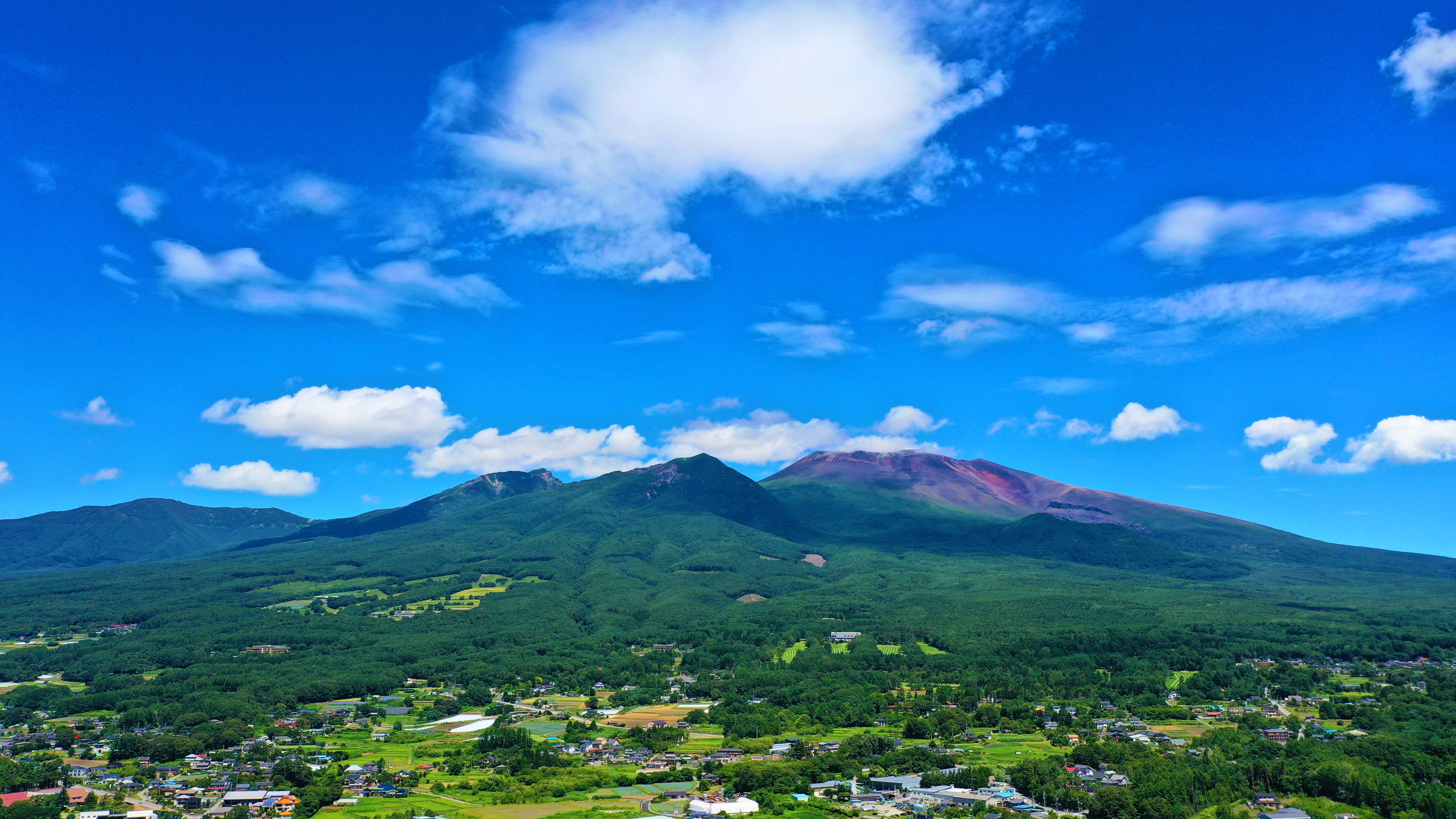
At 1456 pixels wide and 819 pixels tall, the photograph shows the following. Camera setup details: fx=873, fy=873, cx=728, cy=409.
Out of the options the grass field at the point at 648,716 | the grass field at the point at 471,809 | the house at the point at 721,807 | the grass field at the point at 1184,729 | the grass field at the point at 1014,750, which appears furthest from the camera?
the grass field at the point at 648,716

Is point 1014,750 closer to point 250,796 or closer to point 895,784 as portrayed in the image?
point 895,784

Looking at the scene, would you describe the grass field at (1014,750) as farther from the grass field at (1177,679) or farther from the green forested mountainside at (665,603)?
the green forested mountainside at (665,603)

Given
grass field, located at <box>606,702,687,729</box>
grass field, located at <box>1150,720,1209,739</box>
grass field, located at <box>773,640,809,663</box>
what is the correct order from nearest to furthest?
grass field, located at <box>1150,720,1209,739</box>, grass field, located at <box>606,702,687,729</box>, grass field, located at <box>773,640,809,663</box>

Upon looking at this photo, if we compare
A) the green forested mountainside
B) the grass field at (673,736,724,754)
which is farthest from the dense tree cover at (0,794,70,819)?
the grass field at (673,736,724,754)

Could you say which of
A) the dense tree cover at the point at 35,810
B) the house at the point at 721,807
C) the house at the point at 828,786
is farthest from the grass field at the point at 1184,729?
the dense tree cover at the point at 35,810

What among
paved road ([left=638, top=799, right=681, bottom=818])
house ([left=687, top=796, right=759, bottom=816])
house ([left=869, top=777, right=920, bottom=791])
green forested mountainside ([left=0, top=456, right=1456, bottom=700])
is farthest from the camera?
green forested mountainside ([left=0, top=456, right=1456, bottom=700])

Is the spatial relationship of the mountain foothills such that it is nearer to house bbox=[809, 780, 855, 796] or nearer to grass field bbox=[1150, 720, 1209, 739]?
grass field bbox=[1150, 720, 1209, 739]

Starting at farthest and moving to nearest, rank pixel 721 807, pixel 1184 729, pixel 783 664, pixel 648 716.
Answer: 1. pixel 783 664
2. pixel 648 716
3. pixel 1184 729
4. pixel 721 807

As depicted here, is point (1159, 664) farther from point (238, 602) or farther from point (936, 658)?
point (238, 602)

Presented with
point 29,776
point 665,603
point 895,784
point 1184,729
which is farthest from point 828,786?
point 665,603
